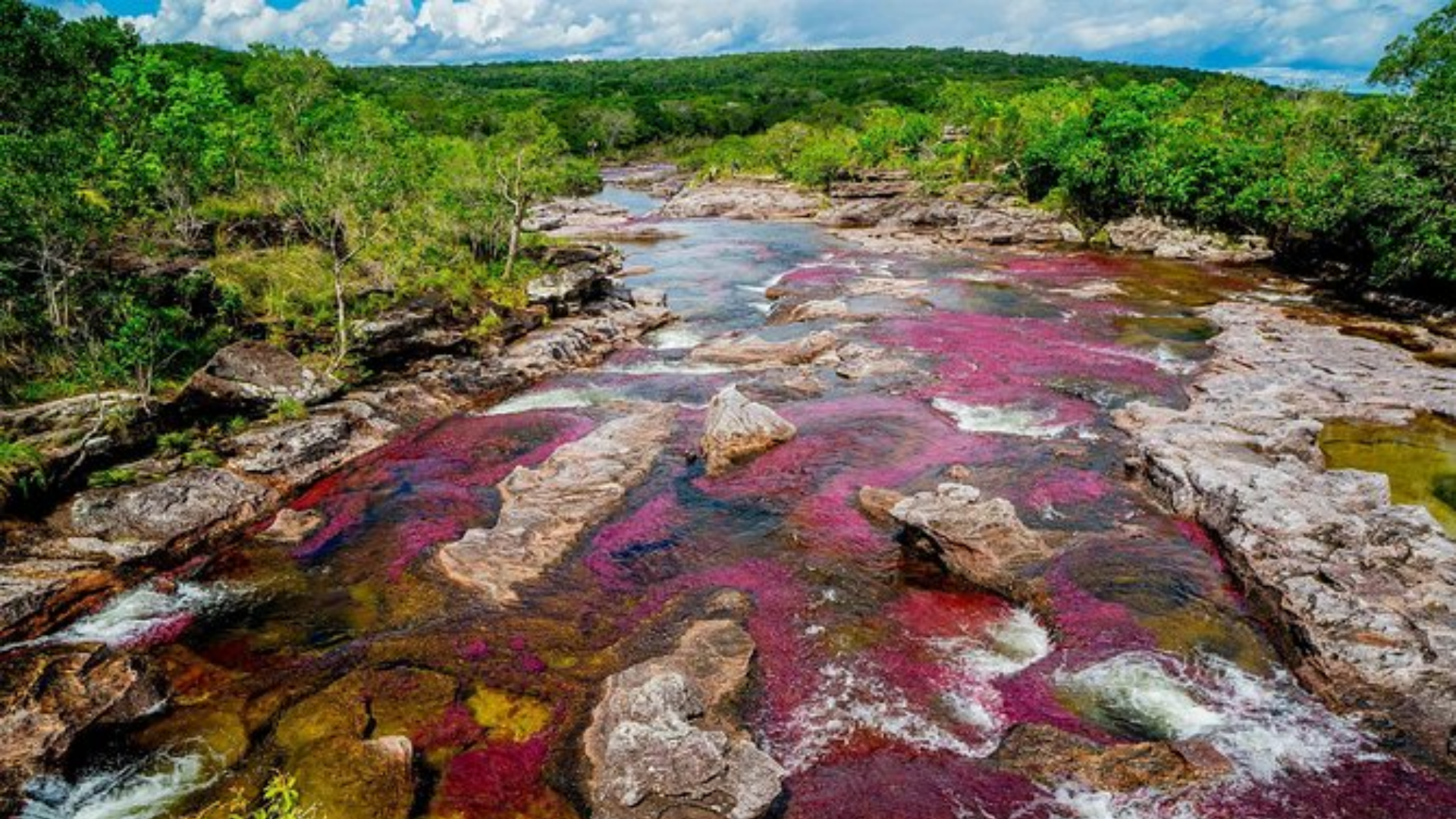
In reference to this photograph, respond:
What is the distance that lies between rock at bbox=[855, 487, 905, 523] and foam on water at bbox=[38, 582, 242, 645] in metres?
15.9

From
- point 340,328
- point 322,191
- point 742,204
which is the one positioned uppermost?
point 322,191

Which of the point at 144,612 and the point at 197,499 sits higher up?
the point at 197,499

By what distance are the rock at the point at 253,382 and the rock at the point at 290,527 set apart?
568 centimetres

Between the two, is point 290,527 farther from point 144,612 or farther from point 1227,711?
point 1227,711

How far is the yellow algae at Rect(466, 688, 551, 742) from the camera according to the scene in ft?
45.7

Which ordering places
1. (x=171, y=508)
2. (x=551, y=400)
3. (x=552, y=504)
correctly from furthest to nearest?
(x=551, y=400) < (x=552, y=504) < (x=171, y=508)

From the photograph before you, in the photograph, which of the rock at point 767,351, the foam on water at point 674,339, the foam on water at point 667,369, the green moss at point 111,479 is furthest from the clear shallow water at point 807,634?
the foam on water at point 674,339

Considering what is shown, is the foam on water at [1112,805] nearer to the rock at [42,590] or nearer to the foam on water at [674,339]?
the rock at [42,590]

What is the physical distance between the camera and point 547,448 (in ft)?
87.8

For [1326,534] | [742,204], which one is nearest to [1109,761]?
[1326,534]

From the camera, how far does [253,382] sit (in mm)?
26234

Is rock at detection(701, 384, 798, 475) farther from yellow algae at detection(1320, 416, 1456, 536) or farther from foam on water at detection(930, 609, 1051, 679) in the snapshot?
yellow algae at detection(1320, 416, 1456, 536)

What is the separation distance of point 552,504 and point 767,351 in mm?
17270

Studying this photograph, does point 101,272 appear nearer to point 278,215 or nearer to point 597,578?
point 278,215
